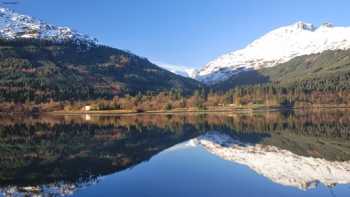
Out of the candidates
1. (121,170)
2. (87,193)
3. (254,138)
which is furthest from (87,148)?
(87,193)

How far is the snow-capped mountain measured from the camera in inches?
1235

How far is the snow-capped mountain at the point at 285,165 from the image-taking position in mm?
31375

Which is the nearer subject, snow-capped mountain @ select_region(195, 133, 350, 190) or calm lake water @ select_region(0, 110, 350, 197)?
calm lake water @ select_region(0, 110, 350, 197)

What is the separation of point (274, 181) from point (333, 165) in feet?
28.6

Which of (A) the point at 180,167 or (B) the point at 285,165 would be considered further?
(A) the point at 180,167

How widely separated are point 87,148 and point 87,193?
27.3m

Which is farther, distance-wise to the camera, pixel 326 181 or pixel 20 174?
pixel 20 174

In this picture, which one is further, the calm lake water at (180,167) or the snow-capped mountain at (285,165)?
the snow-capped mountain at (285,165)

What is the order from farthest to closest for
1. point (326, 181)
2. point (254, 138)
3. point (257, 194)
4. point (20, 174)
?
point (254, 138) < point (20, 174) < point (326, 181) < point (257, 194)

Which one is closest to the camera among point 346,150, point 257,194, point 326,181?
point 257,194

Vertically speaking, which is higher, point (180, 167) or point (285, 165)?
point (285, 165)

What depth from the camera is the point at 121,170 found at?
38312 millimetres

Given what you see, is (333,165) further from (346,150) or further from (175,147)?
(175,147)

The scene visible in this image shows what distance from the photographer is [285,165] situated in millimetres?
38688
